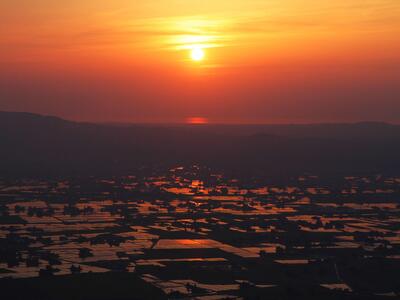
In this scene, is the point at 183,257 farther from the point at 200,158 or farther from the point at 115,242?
the point at 200,158

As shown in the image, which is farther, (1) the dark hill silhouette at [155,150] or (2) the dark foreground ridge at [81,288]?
(1) the dark hill silhouette at [155,150]

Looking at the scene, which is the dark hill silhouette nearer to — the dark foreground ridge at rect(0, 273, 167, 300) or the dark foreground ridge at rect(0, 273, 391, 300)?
the dark foreground ridge at rect(0, 273, 167, 300)

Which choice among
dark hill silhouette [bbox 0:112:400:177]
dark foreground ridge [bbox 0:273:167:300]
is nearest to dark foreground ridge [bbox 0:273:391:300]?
dark foreground ridge [bbox 0:273:167:300]

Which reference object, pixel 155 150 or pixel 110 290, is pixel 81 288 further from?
pixel 155 150

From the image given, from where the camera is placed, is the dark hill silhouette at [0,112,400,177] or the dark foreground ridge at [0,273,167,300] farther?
the dark hill silhouette at [0,112,400,177]

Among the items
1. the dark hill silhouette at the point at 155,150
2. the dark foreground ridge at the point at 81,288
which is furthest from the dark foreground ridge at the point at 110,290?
the dark hill silhouette at the point at 155,150

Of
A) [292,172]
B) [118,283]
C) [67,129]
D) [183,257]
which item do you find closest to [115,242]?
[183,257]

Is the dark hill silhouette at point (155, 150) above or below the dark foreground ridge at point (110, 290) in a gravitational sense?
above

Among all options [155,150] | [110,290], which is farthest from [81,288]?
[155,150]

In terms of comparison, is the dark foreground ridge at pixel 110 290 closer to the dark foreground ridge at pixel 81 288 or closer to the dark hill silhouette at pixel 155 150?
the dark foreground ridge at pixel 81 288
